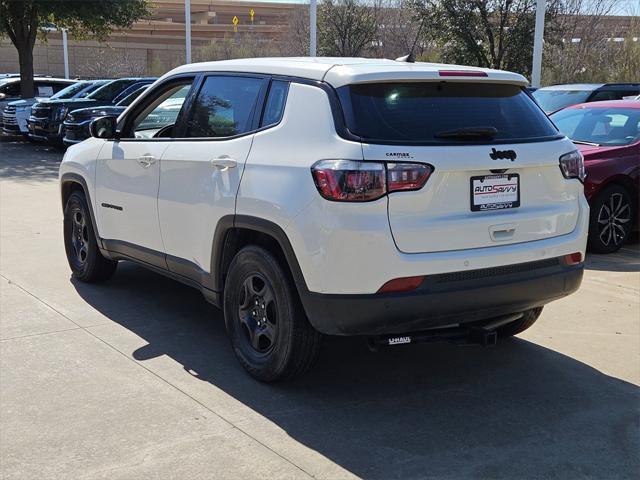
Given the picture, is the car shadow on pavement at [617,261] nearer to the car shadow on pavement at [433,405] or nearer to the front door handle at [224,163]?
the car shadow on pavement at [433,405]

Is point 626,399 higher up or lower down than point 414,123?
lower down

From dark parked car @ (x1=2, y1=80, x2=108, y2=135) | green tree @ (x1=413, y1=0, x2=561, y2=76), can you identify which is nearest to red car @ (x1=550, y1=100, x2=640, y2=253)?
dark parked car @ (x1=2, y1=80, x2=108, y2=135)

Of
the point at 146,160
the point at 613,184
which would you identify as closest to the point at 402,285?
the point at 146,160

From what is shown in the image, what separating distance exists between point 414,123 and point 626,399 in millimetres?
2039

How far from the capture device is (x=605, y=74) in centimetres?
2330

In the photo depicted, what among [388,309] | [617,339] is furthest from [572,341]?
[388,309]

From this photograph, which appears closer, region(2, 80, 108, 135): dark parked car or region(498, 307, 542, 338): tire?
region(498, 307, 542, 338): tire

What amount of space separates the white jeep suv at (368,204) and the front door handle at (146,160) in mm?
257

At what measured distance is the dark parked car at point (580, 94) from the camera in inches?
508

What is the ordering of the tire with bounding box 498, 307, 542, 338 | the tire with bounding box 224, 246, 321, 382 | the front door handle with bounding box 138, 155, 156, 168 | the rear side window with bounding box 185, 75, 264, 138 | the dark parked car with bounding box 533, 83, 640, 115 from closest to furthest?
the tire with bounding box 224, 246, 321, 382
the rear side window with bounding box 185, 75, 264, 138
the tire with bounding box 498, 307, 542, 338
the front door handle with bounding box 138, 155, 156, 168
the dark parked car with bounding box 533, 83, 640, 115

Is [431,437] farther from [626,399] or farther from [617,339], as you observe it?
[617,339]

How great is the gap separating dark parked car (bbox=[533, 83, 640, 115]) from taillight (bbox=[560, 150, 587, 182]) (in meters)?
8.82

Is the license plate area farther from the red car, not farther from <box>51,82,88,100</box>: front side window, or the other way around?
<box>51,82,88,100</box>: front side window

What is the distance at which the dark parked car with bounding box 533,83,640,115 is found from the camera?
1291 centimetres
